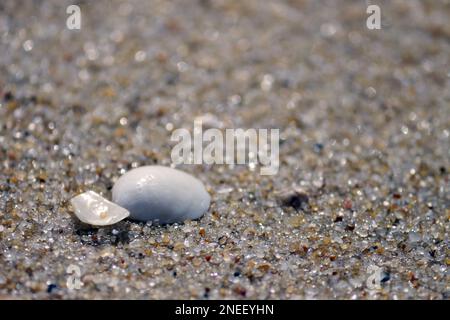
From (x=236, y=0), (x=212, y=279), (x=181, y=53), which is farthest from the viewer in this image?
(x=236, y=0)

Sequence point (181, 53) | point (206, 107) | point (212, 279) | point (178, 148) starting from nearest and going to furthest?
1. point (212, 279)
2. point (178, 148)
3. point (206, 107)
4. point (181, 53)

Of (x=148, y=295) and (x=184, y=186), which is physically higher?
(x=184, y=186)

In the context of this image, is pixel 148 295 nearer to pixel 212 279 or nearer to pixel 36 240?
pixel 212 279

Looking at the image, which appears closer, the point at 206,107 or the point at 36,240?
the point at 36,240
